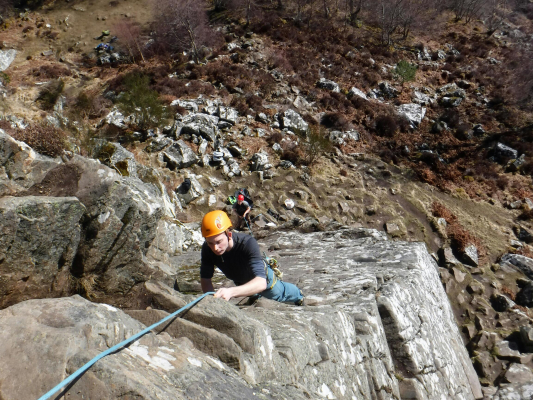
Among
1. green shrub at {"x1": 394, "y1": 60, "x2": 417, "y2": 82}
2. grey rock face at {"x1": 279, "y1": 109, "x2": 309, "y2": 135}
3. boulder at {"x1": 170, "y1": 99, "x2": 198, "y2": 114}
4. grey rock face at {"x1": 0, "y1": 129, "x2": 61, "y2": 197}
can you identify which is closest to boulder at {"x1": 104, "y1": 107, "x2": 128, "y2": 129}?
boulder at {"x1": 170, "y1": 99, "x2": 198, "y2": 114}

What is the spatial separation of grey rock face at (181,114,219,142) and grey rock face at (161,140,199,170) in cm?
121

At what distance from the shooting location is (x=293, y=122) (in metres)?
19.8

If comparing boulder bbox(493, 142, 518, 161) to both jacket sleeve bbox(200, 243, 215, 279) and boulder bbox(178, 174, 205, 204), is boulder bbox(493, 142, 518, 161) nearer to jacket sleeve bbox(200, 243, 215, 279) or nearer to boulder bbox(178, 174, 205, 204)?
boulder bbox(178, 174, 205, 204)

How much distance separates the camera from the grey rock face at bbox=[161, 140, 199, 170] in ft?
48.7

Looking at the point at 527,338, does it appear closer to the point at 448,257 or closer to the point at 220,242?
the point at 448,257

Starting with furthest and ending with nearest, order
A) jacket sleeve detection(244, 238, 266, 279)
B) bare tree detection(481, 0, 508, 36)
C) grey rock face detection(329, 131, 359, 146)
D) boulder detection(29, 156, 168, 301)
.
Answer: bare tree detection(481, 0, 508, 36), grey rock face detection(329, 131, 359, 146), boulder detection(29, 156, 168, 301), jacket sleeve detection(244, 238, 266, 279)

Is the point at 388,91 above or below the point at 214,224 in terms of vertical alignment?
below

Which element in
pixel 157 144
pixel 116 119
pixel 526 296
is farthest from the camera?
pixel 116 119

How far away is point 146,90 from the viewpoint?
18.0 meters

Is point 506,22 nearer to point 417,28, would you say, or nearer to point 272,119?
point 417,28

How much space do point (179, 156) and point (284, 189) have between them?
17.4 ft

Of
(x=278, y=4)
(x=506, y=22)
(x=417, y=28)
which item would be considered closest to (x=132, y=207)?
(x=278, y=4)

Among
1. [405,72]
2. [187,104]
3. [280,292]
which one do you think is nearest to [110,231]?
[280,292]

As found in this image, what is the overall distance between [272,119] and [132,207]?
15.4 m
